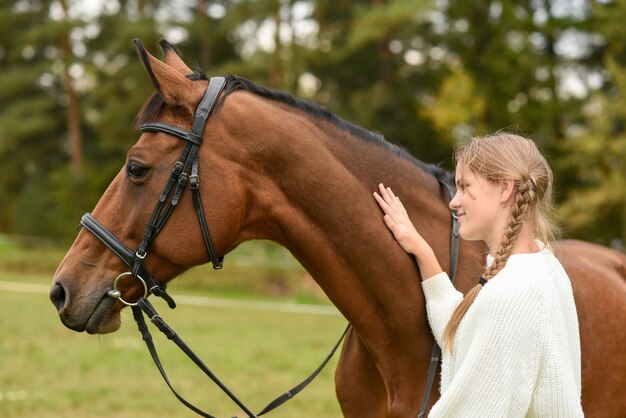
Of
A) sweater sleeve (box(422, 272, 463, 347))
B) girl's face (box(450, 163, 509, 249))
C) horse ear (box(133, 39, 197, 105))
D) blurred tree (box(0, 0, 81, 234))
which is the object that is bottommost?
blurred tree (box(0, 0, 81, 234))

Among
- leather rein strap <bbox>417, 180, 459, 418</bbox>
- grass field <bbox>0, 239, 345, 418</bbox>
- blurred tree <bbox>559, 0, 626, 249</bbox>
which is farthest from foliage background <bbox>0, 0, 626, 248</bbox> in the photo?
leather rein strap <bbox>417, 180, 459, 418</bbox>

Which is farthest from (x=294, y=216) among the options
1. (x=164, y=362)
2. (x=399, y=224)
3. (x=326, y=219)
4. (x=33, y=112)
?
(x=33, y=112)

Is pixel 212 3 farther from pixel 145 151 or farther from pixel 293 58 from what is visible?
pixel 145 151

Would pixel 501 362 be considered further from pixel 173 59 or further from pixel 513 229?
pixel 173 59

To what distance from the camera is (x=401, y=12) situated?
65.6ft

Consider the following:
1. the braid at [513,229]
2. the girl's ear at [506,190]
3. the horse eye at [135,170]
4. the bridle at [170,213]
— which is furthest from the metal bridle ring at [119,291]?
the girl's ear at [506,190]

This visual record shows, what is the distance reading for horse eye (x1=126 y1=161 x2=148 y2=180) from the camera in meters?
2.49

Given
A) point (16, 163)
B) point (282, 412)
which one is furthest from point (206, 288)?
point (16, 163)

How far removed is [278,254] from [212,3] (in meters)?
13.5

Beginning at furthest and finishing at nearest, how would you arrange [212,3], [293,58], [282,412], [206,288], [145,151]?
[212,3] < [293,58] < [206,288] < [282,412] < [145,151]

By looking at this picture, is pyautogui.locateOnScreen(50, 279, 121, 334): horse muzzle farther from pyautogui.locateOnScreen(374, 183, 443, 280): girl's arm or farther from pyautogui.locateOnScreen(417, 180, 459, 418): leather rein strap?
pyautogui.locateOnScreen(417, 180, 459, 418): leather rein strap

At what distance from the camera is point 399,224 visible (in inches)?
105

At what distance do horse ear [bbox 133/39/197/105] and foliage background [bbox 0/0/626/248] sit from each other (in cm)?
1566

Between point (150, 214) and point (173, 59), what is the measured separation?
0.68 metres
